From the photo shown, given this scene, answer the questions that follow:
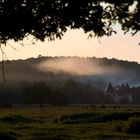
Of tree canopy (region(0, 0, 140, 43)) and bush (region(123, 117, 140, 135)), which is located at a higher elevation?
tree canopy (region(0, 0, 140, 43))

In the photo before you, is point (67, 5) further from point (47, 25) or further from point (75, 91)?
point (75, 91)

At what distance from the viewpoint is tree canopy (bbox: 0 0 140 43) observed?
63.8 ft

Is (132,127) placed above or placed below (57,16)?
below

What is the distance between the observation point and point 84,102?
655ft

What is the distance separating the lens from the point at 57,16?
19938mm

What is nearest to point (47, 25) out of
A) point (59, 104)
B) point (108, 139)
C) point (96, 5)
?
point (96, 5)

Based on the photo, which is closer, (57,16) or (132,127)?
(57,16)

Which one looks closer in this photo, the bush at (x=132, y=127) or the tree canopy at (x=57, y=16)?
the tree canopy at (x=57, y=16)

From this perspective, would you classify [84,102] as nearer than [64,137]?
No

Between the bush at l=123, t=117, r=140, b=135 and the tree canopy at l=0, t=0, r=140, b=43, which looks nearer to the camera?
the tree canopy at l=0, t=0, r=140, b=43

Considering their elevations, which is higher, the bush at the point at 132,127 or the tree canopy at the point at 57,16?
the tree canopy at the point at 57,16

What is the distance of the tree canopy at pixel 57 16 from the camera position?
1945cm

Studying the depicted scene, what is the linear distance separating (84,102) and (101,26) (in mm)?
179707

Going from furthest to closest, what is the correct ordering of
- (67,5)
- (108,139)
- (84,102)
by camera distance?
(84,102) < (108,139) < (67,5)
